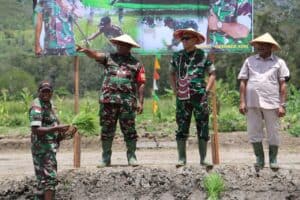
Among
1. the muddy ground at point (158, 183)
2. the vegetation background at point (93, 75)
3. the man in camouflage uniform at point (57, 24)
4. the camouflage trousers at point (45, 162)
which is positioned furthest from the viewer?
the vegetation background at point (93, 75)

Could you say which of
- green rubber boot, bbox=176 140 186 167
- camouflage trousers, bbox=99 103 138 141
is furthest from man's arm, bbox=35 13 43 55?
green rubber boot, bbox=176 140 186 167

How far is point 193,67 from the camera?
8.68 m

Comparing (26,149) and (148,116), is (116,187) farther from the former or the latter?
(148,116)

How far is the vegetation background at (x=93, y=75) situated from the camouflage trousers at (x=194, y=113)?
5.65ft

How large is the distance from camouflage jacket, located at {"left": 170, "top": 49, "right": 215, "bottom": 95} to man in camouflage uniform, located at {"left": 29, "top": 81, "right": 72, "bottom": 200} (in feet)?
5.64

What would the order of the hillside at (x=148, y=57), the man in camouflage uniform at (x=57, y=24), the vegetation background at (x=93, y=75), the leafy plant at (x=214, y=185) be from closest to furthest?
the leafy plant at (x=214, y=185)
the man in camouflage uniform at (x=57, y=24)
the vegetation background at (x=93, y=75)
the hillside at (x=148, y=57)

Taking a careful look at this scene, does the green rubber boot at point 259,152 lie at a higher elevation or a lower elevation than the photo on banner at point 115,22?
lower

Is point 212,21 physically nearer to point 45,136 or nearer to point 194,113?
point 194,113

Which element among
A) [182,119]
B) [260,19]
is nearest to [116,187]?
[182,119]

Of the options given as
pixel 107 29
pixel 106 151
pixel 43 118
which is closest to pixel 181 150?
pixel 106 151

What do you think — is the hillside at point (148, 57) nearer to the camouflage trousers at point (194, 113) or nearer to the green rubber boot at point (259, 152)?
the green rubber boot at point (259, 152)

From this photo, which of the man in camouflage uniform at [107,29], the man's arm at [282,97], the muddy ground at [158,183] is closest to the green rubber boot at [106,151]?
the muddy ground at [158,183]

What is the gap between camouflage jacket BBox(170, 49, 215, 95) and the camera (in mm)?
8656

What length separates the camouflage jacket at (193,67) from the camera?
866 cm
